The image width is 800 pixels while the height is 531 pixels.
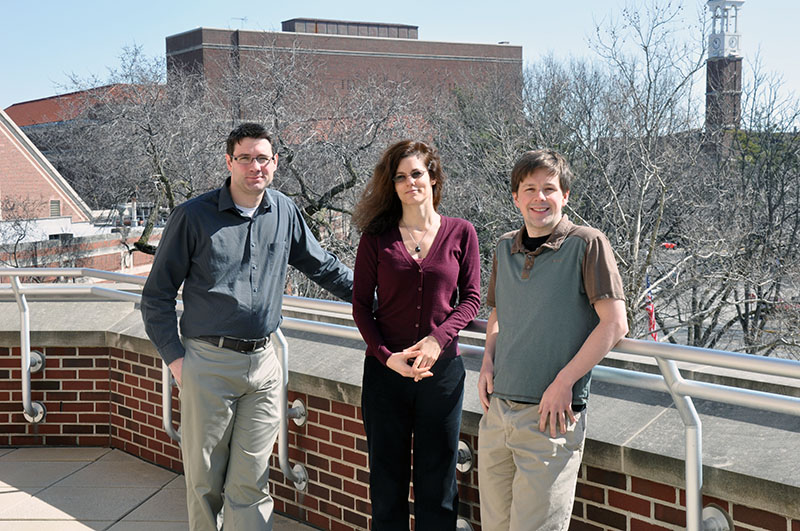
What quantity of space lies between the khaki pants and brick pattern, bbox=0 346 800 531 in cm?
46

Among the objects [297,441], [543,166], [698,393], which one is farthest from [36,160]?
[698,393]

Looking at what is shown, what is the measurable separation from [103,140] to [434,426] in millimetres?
25477

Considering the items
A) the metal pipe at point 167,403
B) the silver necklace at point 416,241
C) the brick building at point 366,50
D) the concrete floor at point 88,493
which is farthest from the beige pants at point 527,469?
the brick building at point 366,50

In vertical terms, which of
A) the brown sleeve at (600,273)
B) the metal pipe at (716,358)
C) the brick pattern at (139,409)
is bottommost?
the brick pattern at (139,409)

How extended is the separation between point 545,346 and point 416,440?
2.31ft

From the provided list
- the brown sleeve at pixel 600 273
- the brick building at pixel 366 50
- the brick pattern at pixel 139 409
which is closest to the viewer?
the brown sleeve at pixel 600 273

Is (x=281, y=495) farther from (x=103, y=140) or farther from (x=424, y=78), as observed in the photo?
(x=424, y=78)

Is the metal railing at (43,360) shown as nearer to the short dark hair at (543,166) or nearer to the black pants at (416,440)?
the black pants at (416,440)

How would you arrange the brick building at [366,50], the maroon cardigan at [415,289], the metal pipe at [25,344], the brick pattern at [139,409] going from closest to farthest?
the maroon cardigan at [415,289] → the brick pattern at [139,409] → the metal pipe at [25,344] → the brick building at [366,50]

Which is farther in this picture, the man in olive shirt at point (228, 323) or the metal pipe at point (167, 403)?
the metal pipe at point (167, 403)

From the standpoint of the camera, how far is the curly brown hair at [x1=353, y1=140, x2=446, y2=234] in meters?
2.79

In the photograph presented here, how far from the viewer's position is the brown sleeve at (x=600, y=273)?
86.7 inches

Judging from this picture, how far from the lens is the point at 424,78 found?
65.5 meters

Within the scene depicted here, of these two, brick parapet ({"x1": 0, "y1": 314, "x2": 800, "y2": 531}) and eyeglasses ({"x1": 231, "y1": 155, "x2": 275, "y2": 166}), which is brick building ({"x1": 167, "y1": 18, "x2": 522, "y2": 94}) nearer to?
brick parapet ({"x1": 0, "y1": 314, "x2": 800, "y2": 531})
